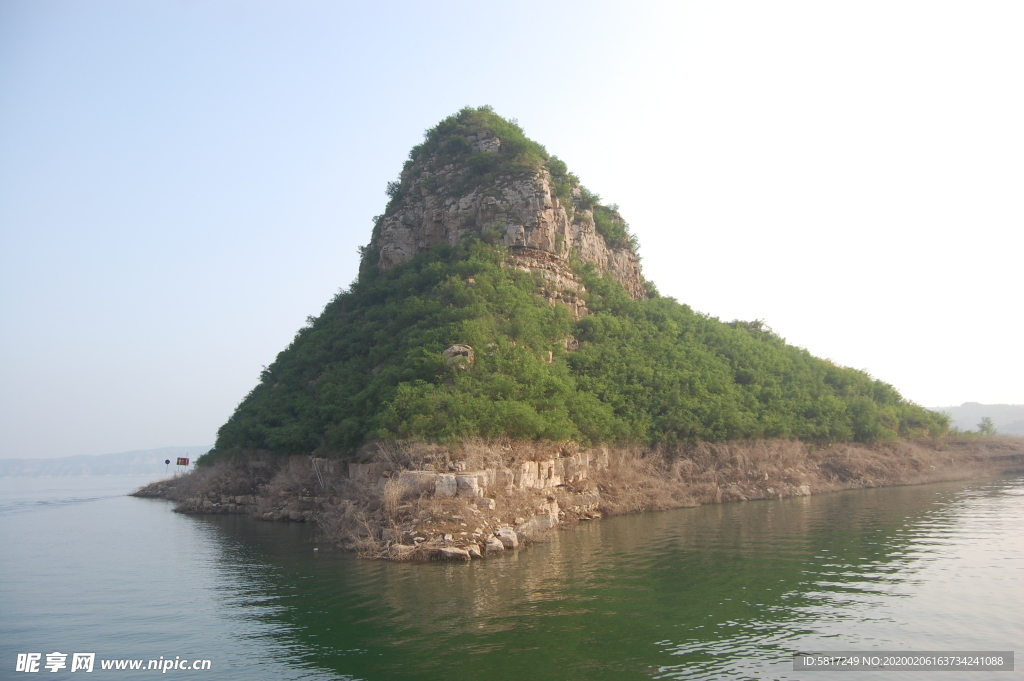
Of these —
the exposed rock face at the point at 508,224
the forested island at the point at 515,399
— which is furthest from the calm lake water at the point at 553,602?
the exposed rock face at the point at 508,224

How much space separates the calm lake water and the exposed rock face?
24.3 m

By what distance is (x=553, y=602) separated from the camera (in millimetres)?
15906

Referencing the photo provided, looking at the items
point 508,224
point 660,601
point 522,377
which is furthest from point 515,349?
point 660,601

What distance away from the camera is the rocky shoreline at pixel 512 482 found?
2373cm

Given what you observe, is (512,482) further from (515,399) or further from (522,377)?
(522,377)

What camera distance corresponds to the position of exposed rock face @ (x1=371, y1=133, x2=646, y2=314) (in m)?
47.2

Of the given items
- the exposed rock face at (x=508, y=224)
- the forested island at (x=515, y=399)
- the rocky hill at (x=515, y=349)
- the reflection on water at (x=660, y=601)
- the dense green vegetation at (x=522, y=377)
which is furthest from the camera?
the exposed rock face at (x=508, y=224)

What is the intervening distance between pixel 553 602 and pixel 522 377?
18140mm

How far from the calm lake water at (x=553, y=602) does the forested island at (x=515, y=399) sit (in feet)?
12.4

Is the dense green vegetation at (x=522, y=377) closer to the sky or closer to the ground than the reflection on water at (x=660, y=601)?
closer to the sky

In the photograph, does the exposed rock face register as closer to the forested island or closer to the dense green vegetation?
the forested island

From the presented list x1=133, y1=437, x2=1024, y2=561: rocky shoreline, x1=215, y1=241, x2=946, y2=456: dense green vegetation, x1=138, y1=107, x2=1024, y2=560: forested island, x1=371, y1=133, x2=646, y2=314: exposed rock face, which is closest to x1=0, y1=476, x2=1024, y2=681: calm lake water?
x1=133, y1=437, x2=1024, y2=561: rocky shoreline

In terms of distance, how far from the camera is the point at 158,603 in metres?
17.4

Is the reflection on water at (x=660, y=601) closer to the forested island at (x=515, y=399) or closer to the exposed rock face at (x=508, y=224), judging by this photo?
the forested island at (x=515, y=399)
